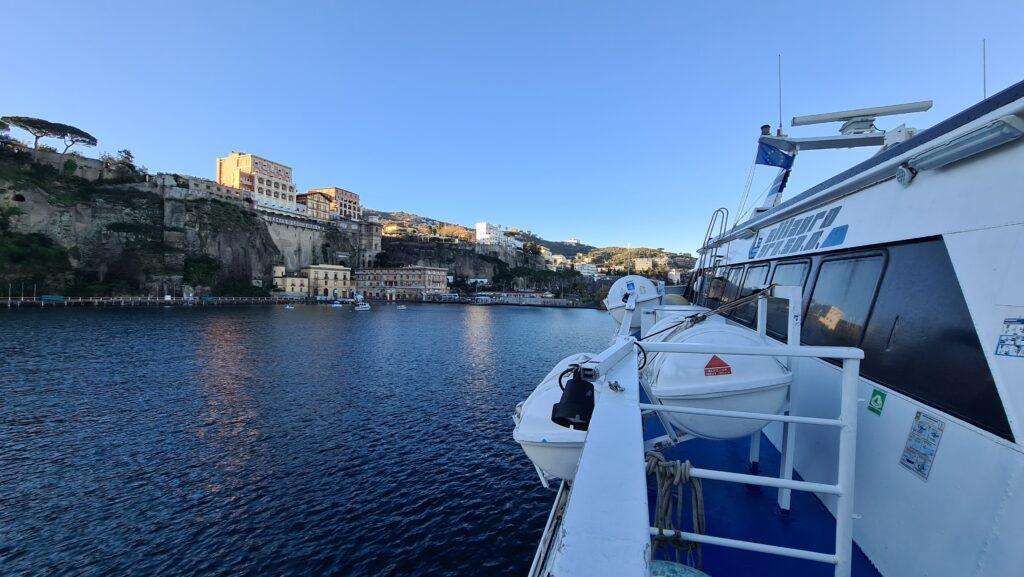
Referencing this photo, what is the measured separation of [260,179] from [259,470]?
419ft

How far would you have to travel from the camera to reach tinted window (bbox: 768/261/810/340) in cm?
749

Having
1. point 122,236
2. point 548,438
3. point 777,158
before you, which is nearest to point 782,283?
point 548,438

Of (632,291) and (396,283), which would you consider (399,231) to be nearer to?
(396,283)

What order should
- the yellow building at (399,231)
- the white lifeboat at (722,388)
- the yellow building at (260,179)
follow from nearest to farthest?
the white lifeboat at (722,388) < the yellow building at (260,179) < the yellow building at (399,231)

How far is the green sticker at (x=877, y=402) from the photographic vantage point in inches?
177

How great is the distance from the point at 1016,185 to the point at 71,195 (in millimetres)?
121645

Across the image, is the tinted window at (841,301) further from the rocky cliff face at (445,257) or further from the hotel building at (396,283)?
the rocky cliff face at (445,257)

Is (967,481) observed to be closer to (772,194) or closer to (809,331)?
(809,331)

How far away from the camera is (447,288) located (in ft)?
450

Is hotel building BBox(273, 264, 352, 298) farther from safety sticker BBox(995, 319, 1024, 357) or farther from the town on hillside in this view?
safety sticker BBox(995, 319, 1024, 357)

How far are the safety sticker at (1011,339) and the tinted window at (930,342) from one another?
0.77ft

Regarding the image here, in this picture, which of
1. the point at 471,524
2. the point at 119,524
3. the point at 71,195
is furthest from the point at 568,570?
the point at 71,195

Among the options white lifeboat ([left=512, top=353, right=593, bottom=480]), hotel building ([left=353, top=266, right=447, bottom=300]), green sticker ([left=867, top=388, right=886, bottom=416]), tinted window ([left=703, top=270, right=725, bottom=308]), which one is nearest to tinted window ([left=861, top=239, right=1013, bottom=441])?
green sticker ([left=867, top=388, right=886, bottom=416])

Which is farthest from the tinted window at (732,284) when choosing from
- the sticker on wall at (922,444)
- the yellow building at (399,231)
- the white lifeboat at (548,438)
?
the yellow building at (399,231)
